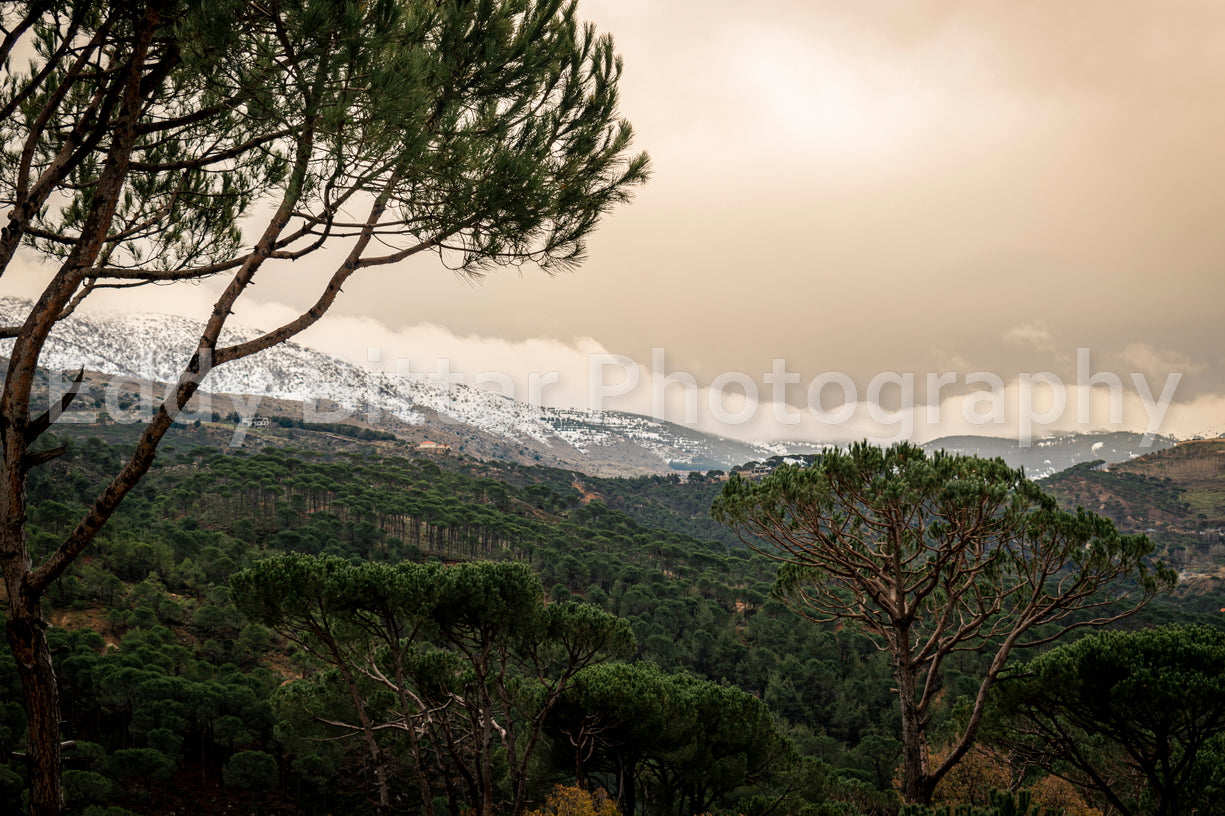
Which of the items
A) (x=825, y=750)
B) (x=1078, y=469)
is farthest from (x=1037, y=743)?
(x=1078, y=469)

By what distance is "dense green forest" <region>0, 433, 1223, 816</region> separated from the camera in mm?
11492

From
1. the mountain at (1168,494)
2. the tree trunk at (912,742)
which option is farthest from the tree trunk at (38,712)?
the mountain at (1168,494)

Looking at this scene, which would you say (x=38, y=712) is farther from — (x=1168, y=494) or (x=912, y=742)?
(x=1168, y=494)

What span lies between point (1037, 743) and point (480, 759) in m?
10.2

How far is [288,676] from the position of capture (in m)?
27.0

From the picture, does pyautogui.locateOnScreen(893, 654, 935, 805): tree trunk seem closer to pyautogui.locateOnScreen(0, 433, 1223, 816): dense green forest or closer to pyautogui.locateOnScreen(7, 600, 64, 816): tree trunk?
pyautogui.locateOnScreen(0, 433, 1223, 816): dense green forest

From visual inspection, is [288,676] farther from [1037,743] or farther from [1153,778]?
[1153,778]

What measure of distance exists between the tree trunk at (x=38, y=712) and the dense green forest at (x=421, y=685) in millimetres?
204

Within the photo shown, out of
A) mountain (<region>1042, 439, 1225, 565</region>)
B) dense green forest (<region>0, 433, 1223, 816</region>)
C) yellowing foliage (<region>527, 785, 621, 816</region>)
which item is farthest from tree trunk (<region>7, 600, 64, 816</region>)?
mountain (<region>1042, 439, 1225, 565</region>)

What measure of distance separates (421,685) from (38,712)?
388 inches

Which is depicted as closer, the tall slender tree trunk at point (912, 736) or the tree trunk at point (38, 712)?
the tree trunk at point (38, 712)

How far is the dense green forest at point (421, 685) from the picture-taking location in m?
11.5

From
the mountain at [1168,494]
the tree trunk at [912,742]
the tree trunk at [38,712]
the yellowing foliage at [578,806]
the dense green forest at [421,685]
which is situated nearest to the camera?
the tree trunk at [38,712]

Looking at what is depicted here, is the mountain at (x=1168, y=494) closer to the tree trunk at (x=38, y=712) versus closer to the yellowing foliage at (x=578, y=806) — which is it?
the yellowing foliage at (x=578, y=806)
